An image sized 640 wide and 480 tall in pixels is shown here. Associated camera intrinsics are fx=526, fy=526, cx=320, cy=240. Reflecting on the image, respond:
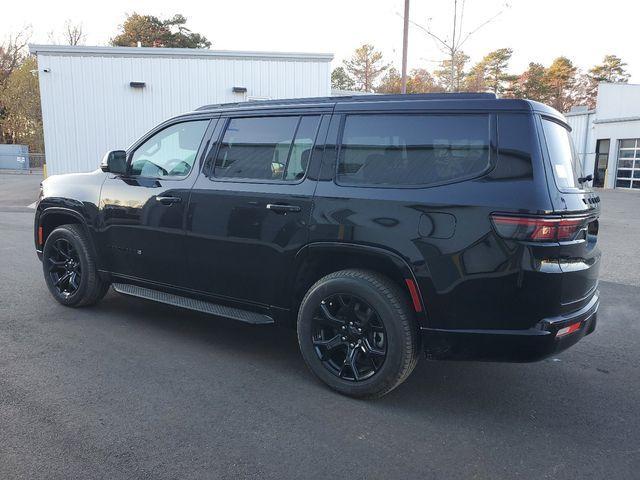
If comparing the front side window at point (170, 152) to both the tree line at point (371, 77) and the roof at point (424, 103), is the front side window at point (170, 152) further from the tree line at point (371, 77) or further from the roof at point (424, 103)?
the tree line at point (371, 77)

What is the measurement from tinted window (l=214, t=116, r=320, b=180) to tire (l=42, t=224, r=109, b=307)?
181 cm

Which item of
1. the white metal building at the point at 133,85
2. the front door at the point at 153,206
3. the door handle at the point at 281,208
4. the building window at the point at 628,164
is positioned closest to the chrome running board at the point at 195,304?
the front door at the point at 153,206

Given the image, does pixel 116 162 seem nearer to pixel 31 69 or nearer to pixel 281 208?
pixel 281 208

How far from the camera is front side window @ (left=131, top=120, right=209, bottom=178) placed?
4.44 metres

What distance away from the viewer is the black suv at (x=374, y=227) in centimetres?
297

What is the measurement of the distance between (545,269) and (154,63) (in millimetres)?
17708

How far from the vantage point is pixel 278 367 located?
13.1ft

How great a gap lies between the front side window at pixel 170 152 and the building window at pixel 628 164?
29698mm

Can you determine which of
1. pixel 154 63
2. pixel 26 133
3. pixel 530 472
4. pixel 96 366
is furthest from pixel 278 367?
pixel 26 133

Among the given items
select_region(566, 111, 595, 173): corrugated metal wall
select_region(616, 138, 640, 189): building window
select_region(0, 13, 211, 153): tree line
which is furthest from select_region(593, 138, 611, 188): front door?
select_region(0, 13, 211, 153): tree line

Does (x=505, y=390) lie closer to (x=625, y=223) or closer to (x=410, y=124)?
(x=410, y=124)

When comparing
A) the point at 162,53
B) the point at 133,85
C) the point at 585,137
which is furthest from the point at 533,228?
the point at 585,137

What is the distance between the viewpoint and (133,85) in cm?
1795

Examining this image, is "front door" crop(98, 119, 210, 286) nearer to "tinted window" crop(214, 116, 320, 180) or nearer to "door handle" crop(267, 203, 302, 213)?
"tinted window" crop(214, 116, 320, 180)
